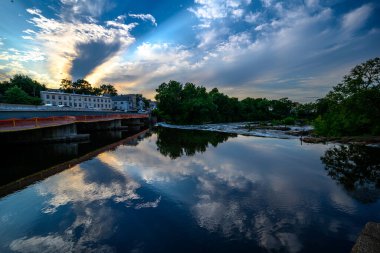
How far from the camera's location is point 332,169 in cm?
1536

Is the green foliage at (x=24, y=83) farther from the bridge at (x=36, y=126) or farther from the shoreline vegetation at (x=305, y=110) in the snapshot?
the bridge at (x=36, y=126)

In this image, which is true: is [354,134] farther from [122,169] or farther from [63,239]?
[63,239]

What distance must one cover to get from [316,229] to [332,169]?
10.3m

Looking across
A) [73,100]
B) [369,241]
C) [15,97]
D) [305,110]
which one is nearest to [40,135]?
[369,241]

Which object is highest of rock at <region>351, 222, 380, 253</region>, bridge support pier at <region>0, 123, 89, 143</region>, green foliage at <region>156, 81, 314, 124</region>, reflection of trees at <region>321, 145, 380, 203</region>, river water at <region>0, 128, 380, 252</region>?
green foliage at <region>156, 81, 314, 124</region>

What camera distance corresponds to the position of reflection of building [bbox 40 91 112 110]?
8231cm

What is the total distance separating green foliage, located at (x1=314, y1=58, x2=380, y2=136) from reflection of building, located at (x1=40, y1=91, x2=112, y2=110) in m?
97.1

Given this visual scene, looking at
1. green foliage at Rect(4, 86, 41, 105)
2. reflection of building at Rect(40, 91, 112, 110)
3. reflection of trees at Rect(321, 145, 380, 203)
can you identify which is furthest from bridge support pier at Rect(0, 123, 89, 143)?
reflection of building at Rect(40, 91, 112, 110)

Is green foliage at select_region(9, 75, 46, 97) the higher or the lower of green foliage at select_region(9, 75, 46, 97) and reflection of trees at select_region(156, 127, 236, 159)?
the higher

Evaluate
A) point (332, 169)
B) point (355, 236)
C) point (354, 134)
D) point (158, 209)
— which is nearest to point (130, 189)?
point (158, 209)

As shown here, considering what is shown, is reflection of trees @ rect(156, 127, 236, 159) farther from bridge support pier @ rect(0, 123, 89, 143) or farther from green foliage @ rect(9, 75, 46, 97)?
green foliage @ rect(9, 75, 46, 97)

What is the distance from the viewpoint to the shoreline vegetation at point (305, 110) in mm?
28219

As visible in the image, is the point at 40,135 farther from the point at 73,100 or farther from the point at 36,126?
the point at 73,100

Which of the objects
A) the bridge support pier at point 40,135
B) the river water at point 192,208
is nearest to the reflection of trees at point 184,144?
the river water at point 192,208
